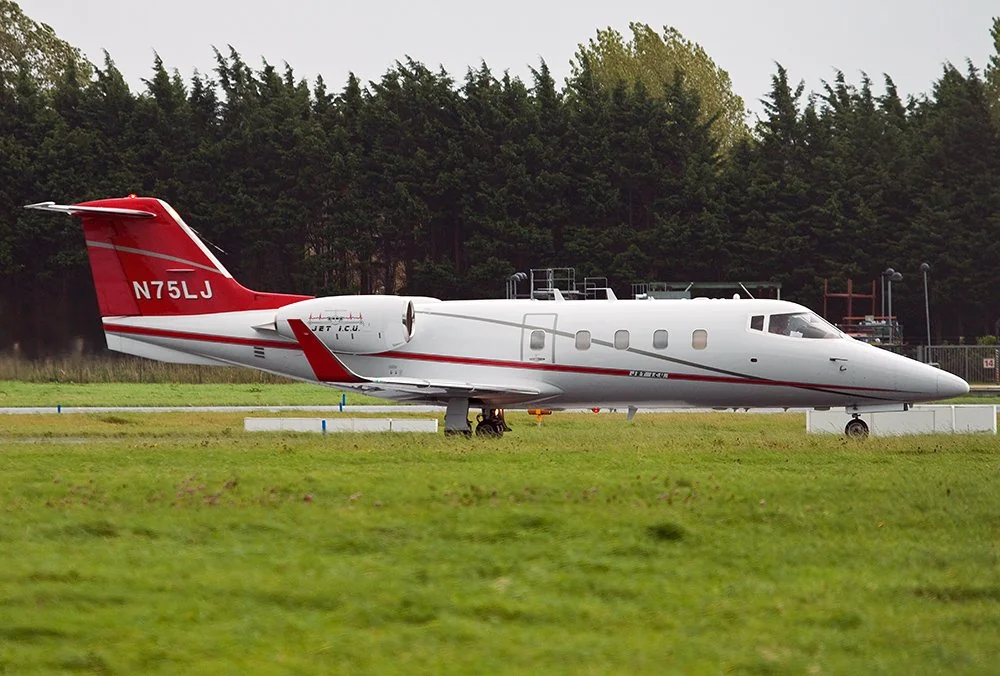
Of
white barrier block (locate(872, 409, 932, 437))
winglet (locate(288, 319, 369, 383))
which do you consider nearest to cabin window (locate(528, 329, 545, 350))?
winglet (locate(288, 319, 369, 383))

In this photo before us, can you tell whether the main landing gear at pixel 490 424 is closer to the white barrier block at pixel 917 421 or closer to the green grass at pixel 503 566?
the white barrier block at pixel 917 421

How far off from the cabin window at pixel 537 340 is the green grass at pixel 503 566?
9235 millimetres

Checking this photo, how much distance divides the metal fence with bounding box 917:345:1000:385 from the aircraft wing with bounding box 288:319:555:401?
3977cm

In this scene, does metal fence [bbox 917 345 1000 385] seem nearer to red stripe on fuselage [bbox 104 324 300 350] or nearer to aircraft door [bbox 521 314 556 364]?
aircraft door [bbox 521 314 556 364]

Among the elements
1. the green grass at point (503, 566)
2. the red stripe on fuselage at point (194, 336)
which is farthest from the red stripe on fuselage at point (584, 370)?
the green grass at point (503, 566)

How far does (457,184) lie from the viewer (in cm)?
7850

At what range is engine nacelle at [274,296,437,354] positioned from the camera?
28.8m

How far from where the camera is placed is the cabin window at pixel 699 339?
27469 millimetres

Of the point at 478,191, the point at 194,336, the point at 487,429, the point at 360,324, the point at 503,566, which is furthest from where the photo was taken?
the point at 478,191

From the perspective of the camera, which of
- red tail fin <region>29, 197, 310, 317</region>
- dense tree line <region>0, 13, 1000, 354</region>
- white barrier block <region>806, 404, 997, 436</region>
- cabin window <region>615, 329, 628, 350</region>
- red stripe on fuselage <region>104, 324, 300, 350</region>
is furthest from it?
dense tree line <region>0, 13, 1000, 354</region>

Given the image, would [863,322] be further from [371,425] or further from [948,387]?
[948,387]

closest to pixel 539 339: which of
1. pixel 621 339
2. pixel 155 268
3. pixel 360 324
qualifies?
pixel 621 339

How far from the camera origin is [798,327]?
90.3 ft

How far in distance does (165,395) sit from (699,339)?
90.3 feet
